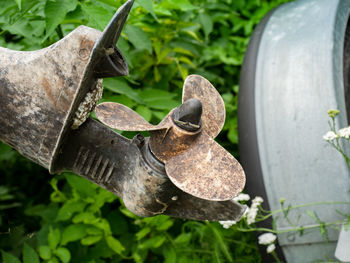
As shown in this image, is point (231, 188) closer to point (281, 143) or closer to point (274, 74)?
point (281, 143)

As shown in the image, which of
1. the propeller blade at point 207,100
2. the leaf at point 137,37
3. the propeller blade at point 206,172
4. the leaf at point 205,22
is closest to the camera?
the propeller blade at point 206,172

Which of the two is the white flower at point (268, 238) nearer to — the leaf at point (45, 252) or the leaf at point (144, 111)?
the leaf at point (144, 111)

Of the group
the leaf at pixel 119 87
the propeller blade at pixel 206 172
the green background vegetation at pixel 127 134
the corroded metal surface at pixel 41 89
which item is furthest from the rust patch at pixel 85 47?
the leaf at pixel 119 87

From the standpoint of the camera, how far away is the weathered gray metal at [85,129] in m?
0.83

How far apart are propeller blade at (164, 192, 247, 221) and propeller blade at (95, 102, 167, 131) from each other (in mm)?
180

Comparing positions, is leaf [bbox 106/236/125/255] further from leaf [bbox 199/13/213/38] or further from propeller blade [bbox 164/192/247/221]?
leaf [bbox 199/13/213/38]

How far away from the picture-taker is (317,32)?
1709 millimetres

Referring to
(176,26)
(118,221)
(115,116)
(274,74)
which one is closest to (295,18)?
(274,74)

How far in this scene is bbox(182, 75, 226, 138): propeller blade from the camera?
0.90 meters

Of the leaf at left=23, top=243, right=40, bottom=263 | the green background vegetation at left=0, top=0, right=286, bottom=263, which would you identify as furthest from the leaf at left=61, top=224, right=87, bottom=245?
the leaf at left=23, top=243, right=40, bottom=263

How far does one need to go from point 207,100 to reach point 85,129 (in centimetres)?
25

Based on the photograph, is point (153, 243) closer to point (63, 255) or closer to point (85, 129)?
point (63, 255)

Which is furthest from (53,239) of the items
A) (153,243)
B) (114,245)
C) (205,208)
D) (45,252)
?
(205,208)

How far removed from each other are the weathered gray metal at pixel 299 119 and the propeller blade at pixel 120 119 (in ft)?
2.68
